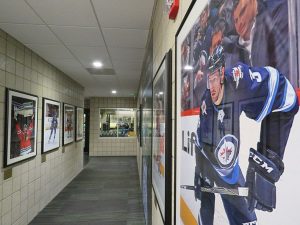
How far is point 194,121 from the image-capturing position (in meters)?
0.79

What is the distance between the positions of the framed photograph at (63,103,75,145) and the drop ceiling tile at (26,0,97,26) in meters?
2.99

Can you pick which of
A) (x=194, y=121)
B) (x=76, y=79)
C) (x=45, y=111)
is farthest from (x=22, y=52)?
(x=194, y=121)

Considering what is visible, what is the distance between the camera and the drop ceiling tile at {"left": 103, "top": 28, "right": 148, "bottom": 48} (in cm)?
271

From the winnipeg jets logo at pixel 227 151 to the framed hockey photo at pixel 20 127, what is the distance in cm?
286

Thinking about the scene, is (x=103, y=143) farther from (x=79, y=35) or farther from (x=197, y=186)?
(x=197, y=186)

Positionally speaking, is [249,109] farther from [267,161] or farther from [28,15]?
[28,15]

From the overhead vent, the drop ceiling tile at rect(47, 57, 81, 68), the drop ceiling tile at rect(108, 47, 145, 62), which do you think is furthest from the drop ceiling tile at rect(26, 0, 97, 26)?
the overhead vent

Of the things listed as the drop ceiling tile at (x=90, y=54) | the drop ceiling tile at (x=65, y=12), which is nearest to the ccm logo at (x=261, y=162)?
the drop ceiling tile at (x=65, y=12)

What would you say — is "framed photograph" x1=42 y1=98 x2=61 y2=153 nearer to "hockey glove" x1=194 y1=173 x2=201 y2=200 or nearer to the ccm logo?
"hockey glove" x1=194 y1=173 x2=201 y2=200

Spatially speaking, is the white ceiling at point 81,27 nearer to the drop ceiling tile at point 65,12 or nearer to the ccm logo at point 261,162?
the drop ceiling tile at point 65,12

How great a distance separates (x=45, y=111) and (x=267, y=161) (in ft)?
13.4

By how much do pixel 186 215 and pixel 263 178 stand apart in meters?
0.57

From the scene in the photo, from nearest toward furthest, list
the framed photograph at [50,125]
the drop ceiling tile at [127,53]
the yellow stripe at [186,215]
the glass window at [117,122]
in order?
the yellow stripe at [186,215], the drop ceiling tile at [127,53], the framed photograph at [50,125], the glass window at [117,122]

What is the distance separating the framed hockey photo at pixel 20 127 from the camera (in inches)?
109
